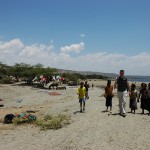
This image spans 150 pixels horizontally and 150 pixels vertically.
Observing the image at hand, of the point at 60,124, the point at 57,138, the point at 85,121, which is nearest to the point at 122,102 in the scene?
the point at 85,121

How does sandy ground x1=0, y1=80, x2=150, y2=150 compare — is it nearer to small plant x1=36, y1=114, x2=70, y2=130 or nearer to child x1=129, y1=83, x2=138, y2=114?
small plant x1=36, y1=114, x2=70, y2=130

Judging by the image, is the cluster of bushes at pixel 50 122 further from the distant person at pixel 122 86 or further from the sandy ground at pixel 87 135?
the distant person at pixel 122 86

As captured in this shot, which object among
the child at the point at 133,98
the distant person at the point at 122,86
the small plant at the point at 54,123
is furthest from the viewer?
the child at the point at 133,98

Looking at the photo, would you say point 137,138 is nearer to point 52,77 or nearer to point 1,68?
point 52,77

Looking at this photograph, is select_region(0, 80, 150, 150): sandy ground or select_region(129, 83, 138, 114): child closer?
select_region(0, 80, 150, 150): sandy ground

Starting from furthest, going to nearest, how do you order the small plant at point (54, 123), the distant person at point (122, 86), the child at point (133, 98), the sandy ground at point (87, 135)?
the child at point (133, 98) < the distant person at point (122, 86) < the small plant at point (54, 123) < the sandy ground at point (87, 135)

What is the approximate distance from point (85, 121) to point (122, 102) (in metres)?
2.03

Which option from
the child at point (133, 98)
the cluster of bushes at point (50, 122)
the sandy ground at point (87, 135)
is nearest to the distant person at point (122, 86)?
the sandy ground at point (87, 135)

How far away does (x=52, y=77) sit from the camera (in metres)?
58.1

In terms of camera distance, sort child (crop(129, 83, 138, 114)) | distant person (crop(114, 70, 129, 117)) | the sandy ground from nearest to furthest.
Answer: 1. the sandy ground
2. distant person (crop(114, 70, 129, 117))
3. child (crop(129, 83, 138, 114))

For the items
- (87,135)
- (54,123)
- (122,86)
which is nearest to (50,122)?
(54,123)

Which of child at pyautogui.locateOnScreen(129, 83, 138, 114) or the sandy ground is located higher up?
child at pyautogui.locateOnScreen(129, 83, 138, 114)

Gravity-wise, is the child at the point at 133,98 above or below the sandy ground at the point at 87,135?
above

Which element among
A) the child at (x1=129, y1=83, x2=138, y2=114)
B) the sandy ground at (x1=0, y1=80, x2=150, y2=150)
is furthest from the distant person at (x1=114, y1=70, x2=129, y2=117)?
the child at (x1=129, y1=83, x2=138, y2=114)
